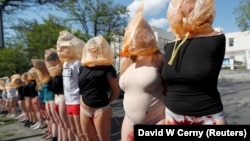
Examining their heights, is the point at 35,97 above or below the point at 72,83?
below

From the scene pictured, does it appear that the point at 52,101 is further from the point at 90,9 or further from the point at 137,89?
the point at 90,9

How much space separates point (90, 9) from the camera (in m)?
17.8

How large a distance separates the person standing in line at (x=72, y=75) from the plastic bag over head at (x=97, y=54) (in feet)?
1.40

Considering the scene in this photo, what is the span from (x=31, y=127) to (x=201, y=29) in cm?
695

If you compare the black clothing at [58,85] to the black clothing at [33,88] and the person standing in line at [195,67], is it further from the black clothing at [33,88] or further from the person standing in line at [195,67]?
the black clothing at [33,88]

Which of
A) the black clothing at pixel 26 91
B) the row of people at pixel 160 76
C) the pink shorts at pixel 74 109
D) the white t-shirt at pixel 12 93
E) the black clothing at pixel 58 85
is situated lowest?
the white t-shirt at pixel 12 93

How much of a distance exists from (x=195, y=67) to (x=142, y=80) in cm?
55

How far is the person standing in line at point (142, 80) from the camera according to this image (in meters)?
2.33

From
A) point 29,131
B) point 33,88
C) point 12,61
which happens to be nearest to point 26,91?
point 33,88

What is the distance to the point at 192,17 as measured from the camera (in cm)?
198

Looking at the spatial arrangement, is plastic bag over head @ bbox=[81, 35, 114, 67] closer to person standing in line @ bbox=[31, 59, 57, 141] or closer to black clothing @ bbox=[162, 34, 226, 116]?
black clothing @ bbox=[162, 34, 226, 116]

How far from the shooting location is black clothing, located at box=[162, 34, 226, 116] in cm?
188

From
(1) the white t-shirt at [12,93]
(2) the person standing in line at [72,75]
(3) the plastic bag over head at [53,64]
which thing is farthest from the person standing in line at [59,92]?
(1) the white t-shirt at [12,93]

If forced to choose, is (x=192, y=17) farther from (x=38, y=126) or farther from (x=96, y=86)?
(x=38, y=126)
